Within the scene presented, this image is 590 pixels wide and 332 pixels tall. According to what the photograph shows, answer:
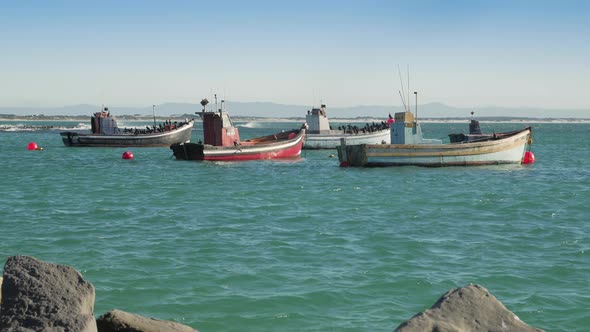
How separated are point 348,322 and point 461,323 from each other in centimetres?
320

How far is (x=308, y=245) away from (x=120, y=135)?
47782mm

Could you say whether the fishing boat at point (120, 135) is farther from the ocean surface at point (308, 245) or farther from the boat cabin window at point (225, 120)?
the ocean surface at point (308, 245)

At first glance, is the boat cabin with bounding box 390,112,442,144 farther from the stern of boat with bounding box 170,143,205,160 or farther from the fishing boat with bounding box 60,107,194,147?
the fishing boat with bounding box 60,107,194,147

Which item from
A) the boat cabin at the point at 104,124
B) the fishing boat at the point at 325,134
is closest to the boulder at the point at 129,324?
the fishing boat at the point at 325,134

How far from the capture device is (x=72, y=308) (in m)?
6.24

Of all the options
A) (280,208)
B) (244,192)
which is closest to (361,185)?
(244,192)

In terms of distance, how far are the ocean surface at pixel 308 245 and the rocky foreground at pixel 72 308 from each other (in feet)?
8.83

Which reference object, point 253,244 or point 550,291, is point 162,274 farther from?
point 550,291

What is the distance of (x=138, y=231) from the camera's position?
53.6ft

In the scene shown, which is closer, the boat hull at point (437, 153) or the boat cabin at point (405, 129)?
the boat hull at point (437, 153)

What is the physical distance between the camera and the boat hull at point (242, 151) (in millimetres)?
39500

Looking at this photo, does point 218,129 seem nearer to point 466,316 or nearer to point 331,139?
point 331,139

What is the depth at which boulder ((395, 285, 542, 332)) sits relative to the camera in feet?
20.2

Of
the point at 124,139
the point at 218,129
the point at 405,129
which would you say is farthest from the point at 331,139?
the point at 405,129
